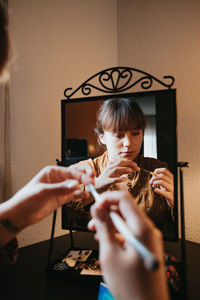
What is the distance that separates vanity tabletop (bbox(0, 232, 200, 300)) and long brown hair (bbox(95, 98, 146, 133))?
52 centimetres

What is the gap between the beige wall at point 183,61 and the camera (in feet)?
3.35

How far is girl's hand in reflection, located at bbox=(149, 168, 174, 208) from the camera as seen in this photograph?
78cm


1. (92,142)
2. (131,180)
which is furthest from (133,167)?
(92,142)

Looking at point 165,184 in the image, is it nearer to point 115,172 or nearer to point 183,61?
point 115,172

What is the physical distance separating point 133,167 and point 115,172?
0.22 feet

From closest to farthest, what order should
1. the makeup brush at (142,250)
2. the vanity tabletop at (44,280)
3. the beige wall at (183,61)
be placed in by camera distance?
the makeup brush at (142,250)
the vanity tabletop at (44,280)
the beige wall at (183,61)

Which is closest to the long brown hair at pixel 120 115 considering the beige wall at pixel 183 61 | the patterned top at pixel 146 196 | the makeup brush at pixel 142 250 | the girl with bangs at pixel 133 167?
the girl with bangs at pixel 133 167

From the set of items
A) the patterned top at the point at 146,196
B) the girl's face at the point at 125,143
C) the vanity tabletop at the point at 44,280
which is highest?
the girl's face at the point at 125,143

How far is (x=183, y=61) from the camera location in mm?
1055

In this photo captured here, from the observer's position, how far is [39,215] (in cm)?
64

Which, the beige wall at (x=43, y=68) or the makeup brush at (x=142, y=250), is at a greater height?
the beige wall at (x=43, y=68)

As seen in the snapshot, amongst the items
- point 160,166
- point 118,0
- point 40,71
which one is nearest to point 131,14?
point 118,0

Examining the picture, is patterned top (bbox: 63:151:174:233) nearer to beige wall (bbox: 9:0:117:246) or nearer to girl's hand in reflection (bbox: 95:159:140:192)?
girl's hand in reflection (bbox: 95:159:140:192)

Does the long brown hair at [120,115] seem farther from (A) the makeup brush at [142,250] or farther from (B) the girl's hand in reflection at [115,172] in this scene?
(A) the makeup brush at [142,250]
